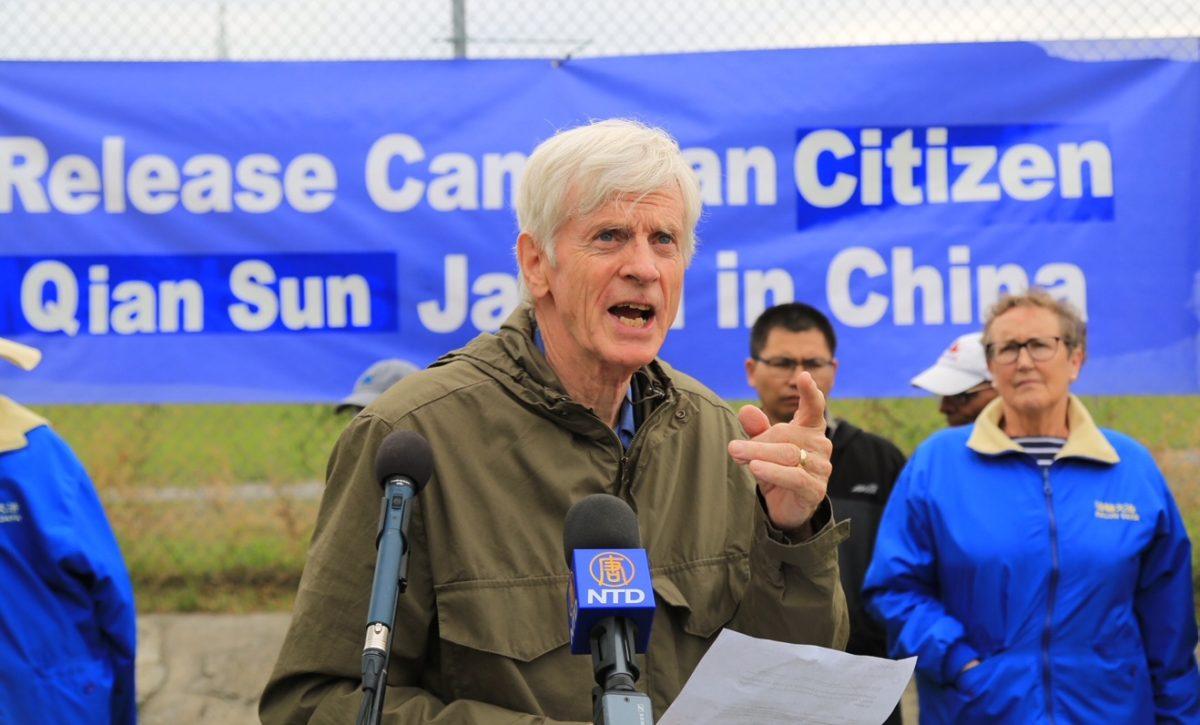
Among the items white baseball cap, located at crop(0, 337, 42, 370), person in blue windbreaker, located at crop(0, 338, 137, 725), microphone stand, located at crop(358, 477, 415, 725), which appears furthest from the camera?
white baseball cap, located at crop(0, 337, 42, 370)

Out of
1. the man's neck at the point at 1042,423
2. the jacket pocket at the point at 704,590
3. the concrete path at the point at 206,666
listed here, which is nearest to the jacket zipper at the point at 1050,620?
the man's neck at the point at 1042,423

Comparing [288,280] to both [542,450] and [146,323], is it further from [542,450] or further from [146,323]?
[542,450]

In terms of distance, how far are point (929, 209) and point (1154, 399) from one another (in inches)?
100

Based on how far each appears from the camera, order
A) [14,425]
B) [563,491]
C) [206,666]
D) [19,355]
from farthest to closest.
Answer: [206,666] < [19,355] < [14,425] < [563,491]

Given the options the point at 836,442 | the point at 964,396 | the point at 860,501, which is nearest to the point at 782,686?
the point at 860,501

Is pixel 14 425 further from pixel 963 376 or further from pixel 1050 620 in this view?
pixel 963 376

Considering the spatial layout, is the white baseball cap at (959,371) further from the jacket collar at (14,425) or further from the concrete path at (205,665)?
the concrete path at (205,665)

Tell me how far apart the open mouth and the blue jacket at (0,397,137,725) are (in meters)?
2.25

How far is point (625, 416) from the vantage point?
2518mm

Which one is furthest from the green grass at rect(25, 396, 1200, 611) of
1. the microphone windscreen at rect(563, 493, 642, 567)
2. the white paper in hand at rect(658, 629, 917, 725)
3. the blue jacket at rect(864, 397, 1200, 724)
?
the microphone windscreen at rect(563, 493, 642, 567)

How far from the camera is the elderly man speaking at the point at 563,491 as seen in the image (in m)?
2.14

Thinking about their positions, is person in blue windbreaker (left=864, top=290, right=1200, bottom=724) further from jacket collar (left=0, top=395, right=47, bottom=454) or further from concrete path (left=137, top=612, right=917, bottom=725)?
jacket collar (left=0, top=395, right=47, bottom=454)

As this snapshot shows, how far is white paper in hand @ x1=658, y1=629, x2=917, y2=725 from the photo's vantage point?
1965 millimetres

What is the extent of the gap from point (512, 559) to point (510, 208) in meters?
3.19
